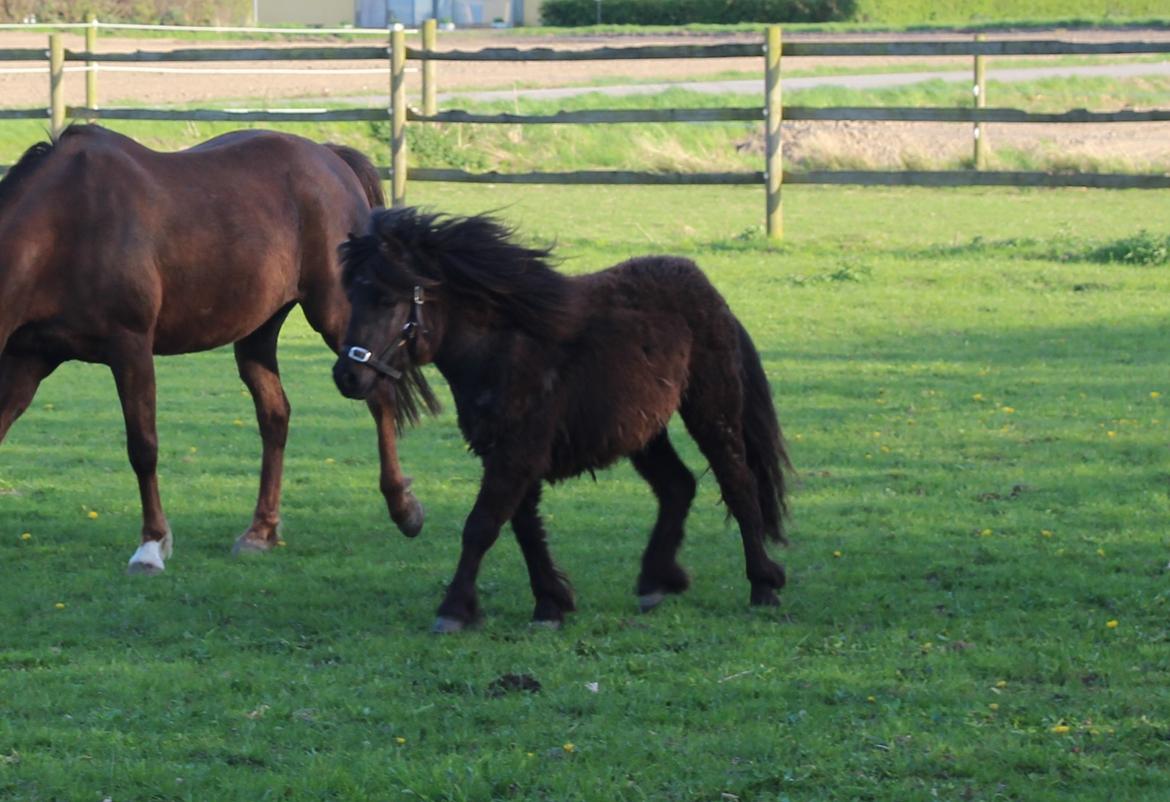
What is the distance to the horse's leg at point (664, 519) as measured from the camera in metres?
6.30

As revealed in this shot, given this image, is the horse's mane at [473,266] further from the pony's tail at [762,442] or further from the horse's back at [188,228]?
the horse's back at [188,228]

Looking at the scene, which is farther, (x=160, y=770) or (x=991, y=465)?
(x=991, y=465)

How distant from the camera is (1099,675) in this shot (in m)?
5.25

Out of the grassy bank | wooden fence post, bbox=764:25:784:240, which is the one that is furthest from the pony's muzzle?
the grassy bank

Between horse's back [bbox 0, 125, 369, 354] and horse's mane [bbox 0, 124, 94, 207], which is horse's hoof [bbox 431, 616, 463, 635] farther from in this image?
horse's mane [bbox 0, 124, 94, 207]

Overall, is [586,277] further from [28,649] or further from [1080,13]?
[1080,13]

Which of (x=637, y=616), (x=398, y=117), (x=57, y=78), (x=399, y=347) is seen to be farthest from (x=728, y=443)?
(x=57, y=78)

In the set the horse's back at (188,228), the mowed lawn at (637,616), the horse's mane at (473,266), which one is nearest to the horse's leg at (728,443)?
the mowed lawn at (637,616)

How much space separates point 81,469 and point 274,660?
3801 millimetres

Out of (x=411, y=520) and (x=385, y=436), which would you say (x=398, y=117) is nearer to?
(x=385, y=436)

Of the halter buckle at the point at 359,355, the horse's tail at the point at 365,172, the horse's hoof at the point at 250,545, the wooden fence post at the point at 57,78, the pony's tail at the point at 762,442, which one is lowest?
the horse's hoof at the point at 250,545

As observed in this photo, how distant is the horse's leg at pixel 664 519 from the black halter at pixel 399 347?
112 centimetres

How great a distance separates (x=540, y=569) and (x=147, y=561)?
6.21 ft

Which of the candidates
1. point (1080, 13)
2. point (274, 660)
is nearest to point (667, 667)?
point (274, 660)
